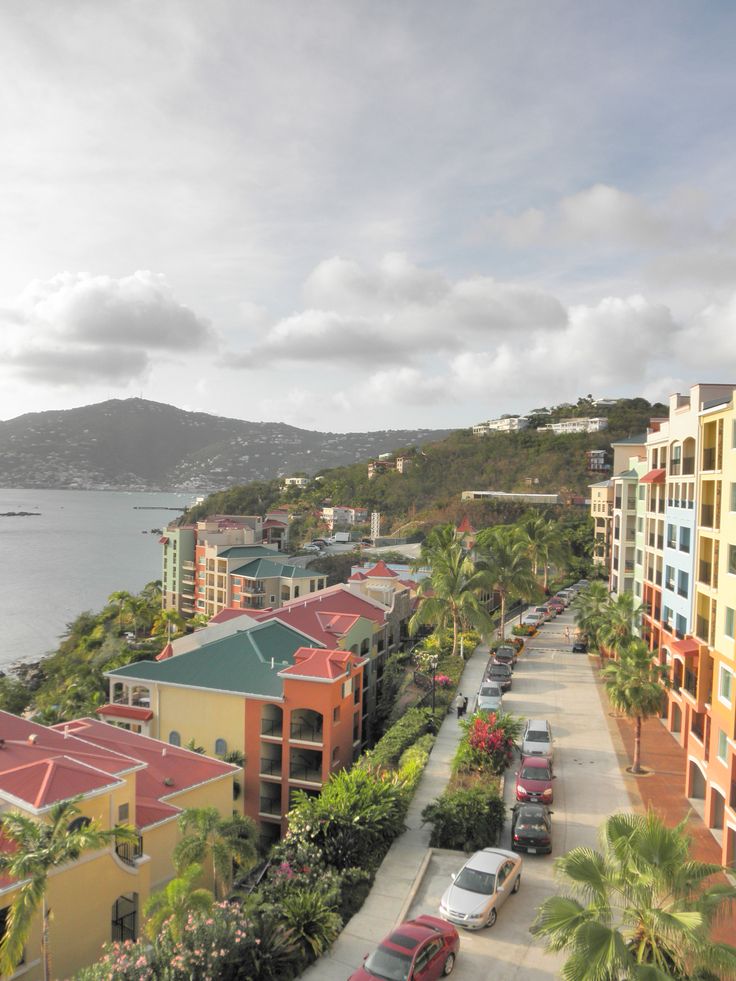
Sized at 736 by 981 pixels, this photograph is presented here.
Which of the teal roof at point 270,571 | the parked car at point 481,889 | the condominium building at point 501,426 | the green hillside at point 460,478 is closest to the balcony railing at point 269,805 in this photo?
the parked car at point 481,889

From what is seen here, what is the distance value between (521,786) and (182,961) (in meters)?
13.8

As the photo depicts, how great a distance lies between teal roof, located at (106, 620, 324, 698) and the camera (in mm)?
31094

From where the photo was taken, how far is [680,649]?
25.7m

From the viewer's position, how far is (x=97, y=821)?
18.6m

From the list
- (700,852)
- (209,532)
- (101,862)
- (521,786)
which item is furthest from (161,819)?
(209,532)

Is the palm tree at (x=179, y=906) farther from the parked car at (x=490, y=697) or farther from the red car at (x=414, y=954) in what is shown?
the parked car at (x=490, y=697)

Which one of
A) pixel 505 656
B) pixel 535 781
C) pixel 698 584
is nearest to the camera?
pixel 535 781

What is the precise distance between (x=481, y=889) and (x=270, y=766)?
51.0ft

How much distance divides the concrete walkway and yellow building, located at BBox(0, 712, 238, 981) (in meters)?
5.39

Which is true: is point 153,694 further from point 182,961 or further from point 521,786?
point 182,961

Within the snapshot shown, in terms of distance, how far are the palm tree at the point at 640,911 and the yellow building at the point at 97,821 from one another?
10.6 m

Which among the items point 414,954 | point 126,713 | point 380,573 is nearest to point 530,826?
point 414,954

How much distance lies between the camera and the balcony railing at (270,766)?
99.3ft

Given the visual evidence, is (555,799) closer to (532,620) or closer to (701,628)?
(701,628)
